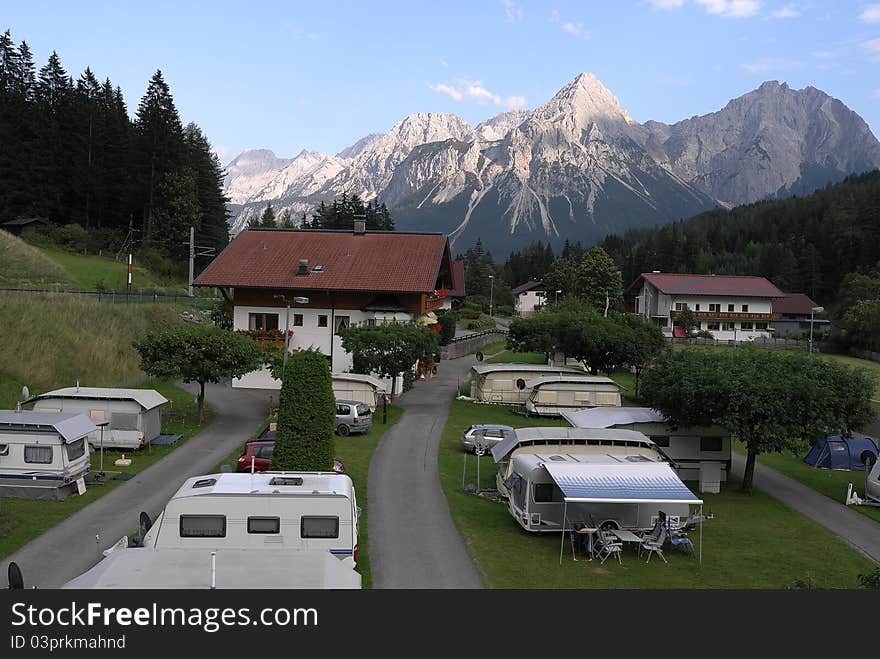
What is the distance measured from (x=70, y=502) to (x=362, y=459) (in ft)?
31.8

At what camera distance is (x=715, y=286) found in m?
93.8

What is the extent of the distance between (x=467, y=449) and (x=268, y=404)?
42.1ft

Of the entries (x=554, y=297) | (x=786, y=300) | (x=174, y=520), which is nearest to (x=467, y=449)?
(x=174, y=520)

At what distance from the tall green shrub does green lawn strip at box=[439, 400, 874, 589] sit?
413cm

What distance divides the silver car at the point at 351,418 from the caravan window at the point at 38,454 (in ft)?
40.0

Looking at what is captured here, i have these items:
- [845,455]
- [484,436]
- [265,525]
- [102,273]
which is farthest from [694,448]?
[102,273]

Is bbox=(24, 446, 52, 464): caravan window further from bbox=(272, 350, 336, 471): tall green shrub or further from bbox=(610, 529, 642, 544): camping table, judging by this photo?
bbox=(610, 529, 642, 544): camping table

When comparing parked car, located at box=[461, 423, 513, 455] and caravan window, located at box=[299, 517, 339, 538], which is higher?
caravan window, located at box=[299, 517, 339, 538]

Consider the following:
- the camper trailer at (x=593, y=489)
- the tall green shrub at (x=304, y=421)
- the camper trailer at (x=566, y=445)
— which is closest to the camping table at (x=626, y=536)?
the camper trailer at (x=593, y=489)

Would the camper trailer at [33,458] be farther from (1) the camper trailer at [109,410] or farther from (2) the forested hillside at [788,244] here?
(2) the forested hillside at [788,244]

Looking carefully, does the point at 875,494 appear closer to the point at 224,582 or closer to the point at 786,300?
the point at 224,582

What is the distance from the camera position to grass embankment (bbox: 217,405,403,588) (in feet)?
57.0

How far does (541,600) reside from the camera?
31.7 feet

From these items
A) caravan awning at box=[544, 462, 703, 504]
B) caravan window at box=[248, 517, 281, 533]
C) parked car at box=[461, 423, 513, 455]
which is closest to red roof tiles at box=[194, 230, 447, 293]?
parked car at box=[461, 423, 513, 455]
